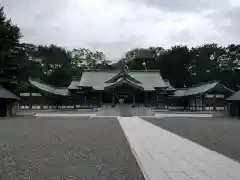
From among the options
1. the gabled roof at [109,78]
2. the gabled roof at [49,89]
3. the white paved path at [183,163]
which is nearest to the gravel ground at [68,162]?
the white paved path at [183,163]

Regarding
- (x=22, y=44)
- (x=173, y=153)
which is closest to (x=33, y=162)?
(x=173, y=153)

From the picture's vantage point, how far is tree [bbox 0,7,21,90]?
111ft

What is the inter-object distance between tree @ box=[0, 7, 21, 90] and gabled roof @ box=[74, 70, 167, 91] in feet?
35.9

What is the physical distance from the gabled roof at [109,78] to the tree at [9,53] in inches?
430

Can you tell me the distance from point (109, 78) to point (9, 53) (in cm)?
1785

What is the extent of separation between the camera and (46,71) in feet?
219

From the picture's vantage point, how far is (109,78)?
48688 mm

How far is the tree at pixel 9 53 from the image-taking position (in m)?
33.8

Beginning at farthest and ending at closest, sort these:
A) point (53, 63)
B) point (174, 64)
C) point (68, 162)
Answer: point (53, 63)
point (174, 64)
point (68, 162)

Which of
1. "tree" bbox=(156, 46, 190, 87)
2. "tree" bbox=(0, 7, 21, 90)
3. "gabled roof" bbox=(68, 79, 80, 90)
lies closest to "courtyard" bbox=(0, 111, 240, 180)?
"tree" bbox=(0, 7, 21, 90)

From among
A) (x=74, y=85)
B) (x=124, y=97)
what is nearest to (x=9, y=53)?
(x=74, y=85)

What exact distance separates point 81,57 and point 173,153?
66322 millimetres

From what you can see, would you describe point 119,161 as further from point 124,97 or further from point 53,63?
point 53,63

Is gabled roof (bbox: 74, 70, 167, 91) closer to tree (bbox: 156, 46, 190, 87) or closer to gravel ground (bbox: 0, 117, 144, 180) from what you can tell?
tree (bbox: 156, 46, 190, 87)
